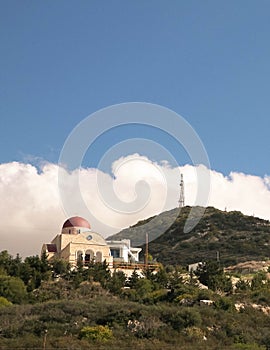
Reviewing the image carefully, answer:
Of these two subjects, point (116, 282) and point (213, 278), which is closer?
point (116, 282)

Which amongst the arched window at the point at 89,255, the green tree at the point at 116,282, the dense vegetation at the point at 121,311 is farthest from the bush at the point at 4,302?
the arched window at the point at 89,255

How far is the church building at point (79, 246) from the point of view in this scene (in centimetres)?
5006

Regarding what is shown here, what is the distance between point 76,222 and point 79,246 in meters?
4.22

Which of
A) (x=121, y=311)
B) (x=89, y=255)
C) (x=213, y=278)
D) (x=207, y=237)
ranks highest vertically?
(x=207, y=237)

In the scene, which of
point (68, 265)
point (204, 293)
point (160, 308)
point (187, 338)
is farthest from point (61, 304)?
point (68, 265)

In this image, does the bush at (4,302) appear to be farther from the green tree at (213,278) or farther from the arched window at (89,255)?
the green tree at (213,278)

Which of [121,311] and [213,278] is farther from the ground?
[213,278]

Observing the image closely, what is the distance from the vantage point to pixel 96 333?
2650 cm

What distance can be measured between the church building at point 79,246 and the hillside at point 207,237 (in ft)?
51.1

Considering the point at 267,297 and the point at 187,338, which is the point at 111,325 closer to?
the point at 187,338

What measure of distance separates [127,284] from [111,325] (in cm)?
1527

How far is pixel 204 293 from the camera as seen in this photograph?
122 feet

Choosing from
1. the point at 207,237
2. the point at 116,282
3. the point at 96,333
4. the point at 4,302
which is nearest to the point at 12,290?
the point at 4,302

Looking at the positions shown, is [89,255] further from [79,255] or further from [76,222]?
[76,222]
